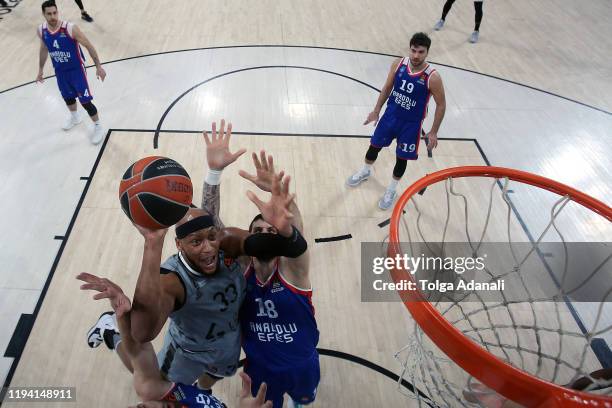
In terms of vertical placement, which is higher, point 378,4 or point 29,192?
point 378,4

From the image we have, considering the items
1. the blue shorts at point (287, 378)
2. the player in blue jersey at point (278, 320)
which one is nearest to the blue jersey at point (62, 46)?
the player in blue jersey at point (278, 320)

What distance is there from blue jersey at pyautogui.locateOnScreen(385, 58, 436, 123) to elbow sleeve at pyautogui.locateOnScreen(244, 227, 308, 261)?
2.46 m

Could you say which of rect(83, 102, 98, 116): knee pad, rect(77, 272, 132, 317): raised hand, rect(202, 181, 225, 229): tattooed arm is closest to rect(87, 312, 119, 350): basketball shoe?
rect(202, 181, 225, 229): tattooed arm

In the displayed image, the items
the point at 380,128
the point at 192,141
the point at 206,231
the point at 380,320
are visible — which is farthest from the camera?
the point at 192,141

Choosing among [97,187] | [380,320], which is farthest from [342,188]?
[97,187]

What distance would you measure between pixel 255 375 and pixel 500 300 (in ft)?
7.75

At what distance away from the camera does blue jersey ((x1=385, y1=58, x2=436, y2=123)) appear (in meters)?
3.66

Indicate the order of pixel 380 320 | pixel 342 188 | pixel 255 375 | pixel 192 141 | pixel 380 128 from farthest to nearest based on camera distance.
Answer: pixel 192 141 < pixel 342 188 < pixel 380 128 < pixel 380 320 < pixel 255 375

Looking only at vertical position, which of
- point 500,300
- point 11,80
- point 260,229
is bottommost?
point 11,80

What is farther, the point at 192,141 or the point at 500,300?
the point at 192,141

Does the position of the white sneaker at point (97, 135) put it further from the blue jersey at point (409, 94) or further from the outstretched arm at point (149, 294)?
the outstretched arm at point (149, 294)

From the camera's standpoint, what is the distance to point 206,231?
1881mm

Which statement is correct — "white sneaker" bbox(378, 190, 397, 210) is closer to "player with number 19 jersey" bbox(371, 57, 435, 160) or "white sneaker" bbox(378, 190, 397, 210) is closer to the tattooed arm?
"player with number 19 jersey" bbox(371, 57, 435, 160)

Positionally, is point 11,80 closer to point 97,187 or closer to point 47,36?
point 47,36
